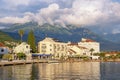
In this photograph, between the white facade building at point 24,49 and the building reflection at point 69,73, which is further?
the white facade building at point 24,49

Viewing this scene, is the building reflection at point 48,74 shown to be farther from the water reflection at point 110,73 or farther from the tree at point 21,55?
the tree at point 21,55

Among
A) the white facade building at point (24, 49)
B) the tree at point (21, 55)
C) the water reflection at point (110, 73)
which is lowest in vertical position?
the water reflection at point (110, 73)

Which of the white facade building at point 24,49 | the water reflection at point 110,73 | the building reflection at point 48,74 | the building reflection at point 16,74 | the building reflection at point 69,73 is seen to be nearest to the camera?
the building reflection at point 16,74

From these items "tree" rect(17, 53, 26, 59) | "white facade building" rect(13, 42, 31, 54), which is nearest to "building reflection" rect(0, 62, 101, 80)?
"tree" rect(17, 53, 26, 59)

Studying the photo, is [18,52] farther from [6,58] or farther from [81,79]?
[81,79]

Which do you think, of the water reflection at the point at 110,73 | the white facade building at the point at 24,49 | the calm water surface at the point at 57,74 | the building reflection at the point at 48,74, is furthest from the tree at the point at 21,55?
the building reflection at the point at 48,74

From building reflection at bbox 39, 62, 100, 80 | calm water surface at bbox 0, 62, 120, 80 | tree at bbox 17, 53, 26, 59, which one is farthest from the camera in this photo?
tree at bbox 17, 53, 26, 59

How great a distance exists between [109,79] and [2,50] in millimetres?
112715

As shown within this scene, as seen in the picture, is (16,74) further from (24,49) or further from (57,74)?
(24,49)

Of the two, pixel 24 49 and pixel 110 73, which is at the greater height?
pixel 24 49

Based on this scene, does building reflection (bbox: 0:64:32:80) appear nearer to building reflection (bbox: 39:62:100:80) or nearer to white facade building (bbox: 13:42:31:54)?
building reflection (bbox: 39:62:100:80)

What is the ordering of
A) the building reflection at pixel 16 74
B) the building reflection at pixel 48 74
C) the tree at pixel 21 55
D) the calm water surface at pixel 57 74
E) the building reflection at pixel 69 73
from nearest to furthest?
the building reflection at pixel 16 74
the building reflection at pixel 48 74
the calm water surface at pixel 57 74
the building reflection at pixel 69 73
the tree at pixel 21 55

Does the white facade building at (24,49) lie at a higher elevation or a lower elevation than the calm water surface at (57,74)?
higher

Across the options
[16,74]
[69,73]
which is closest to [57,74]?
Answer: [69,73]
